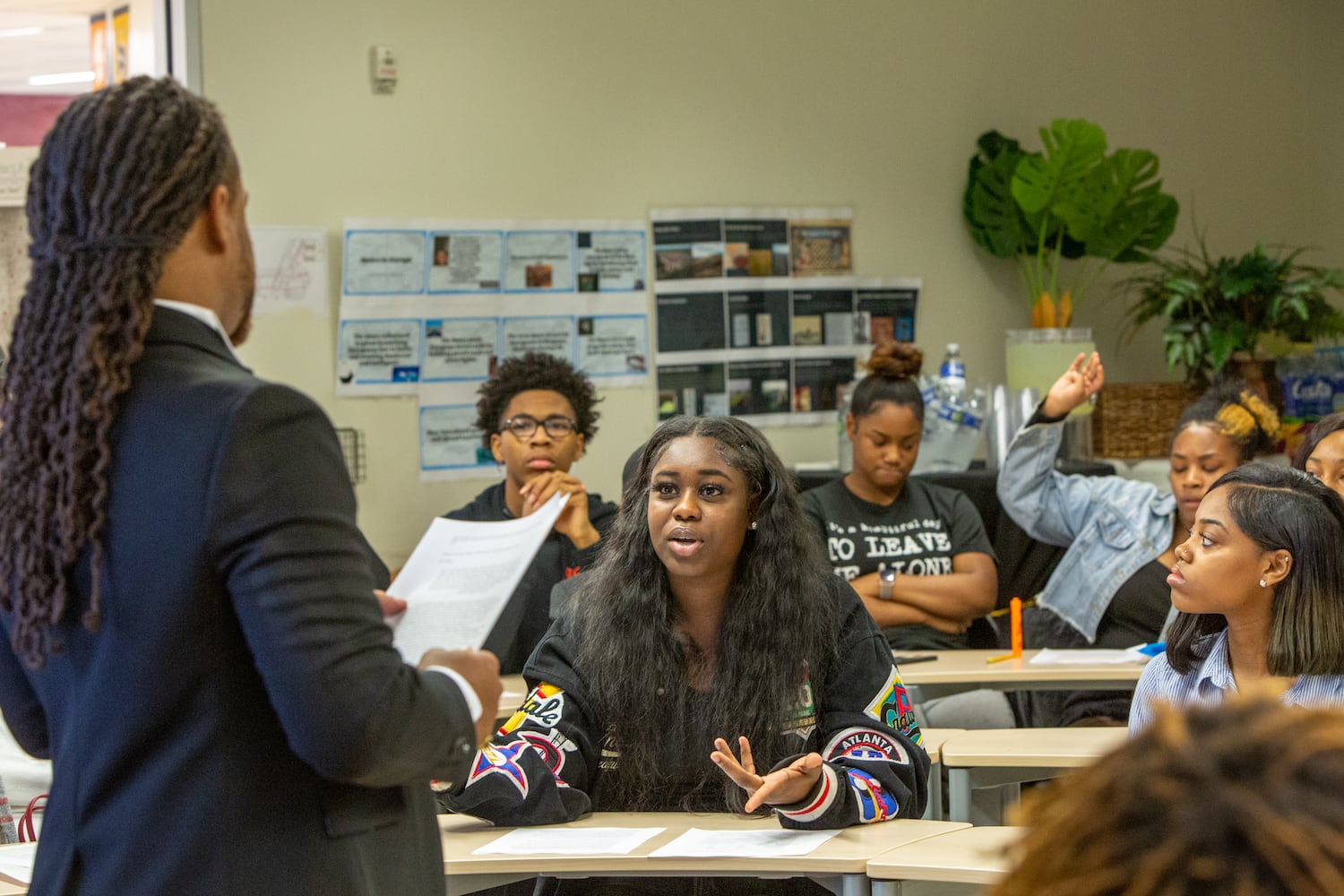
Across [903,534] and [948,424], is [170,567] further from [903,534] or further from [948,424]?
[948,424]

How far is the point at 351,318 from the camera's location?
4.45 m

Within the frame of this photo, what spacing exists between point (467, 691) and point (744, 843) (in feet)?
3.45

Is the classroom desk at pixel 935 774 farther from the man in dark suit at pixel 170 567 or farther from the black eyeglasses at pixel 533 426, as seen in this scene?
the man in dark suit at pixel 170 567

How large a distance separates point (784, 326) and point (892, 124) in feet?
2.87

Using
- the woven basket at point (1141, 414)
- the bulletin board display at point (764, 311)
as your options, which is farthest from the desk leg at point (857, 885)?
the woven basket at point (1141, 414)

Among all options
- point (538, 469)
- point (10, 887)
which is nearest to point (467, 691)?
point (10, 887)

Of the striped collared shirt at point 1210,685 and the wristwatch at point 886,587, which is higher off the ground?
the striped collared shirt at point 1210,685

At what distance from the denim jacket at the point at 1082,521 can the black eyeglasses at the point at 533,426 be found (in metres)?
1.26

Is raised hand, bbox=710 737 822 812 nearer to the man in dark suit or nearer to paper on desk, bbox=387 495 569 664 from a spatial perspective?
paper on desk, bbox=387 495 569 664

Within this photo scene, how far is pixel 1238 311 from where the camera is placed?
5211mm

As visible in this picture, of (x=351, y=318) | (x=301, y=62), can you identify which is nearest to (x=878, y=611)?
(x=351, y=318)

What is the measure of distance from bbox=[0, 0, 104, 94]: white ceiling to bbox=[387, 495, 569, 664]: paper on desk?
329 cm

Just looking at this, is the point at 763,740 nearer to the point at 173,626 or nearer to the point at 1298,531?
the point at 1298,531

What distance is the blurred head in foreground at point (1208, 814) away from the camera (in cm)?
61
